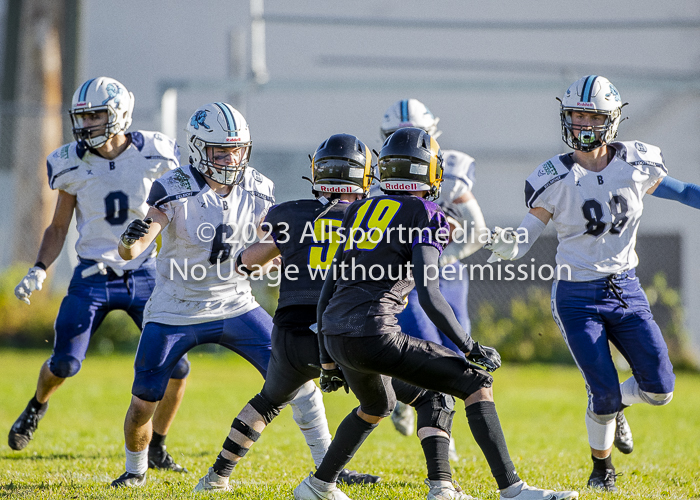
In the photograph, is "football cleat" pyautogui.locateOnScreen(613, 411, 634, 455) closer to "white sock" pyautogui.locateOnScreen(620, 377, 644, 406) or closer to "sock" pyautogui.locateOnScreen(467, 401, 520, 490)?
"white sock" pyautogui.locateOnScreen(620, 377, 644, 406)

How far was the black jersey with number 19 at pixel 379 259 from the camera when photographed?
12.3 feet

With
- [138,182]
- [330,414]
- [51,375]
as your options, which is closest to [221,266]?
[138,182]

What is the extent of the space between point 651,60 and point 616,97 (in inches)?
426

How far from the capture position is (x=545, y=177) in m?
4.68

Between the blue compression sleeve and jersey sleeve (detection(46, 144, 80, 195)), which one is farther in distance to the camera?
jersey sleeve (detection(46, 144, 80, 195))

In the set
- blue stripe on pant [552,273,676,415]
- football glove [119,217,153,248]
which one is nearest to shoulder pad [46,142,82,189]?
football glove [119,217,153,248]

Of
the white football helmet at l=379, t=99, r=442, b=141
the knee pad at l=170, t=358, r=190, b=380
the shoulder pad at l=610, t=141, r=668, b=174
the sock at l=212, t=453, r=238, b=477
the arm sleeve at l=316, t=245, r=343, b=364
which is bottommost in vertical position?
the sock at l=212, t=453, r=238, b=477

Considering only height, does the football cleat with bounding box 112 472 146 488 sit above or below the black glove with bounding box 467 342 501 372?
below

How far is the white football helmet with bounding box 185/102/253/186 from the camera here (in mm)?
4645

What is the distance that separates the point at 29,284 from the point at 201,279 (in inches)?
48.0

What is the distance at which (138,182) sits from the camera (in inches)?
212

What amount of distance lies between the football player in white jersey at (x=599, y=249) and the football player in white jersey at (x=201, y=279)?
4.75ft

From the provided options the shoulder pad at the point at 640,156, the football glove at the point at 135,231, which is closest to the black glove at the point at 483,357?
the shoulder pad at the point at 640,156

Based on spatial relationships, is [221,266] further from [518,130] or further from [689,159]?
[689,159]
